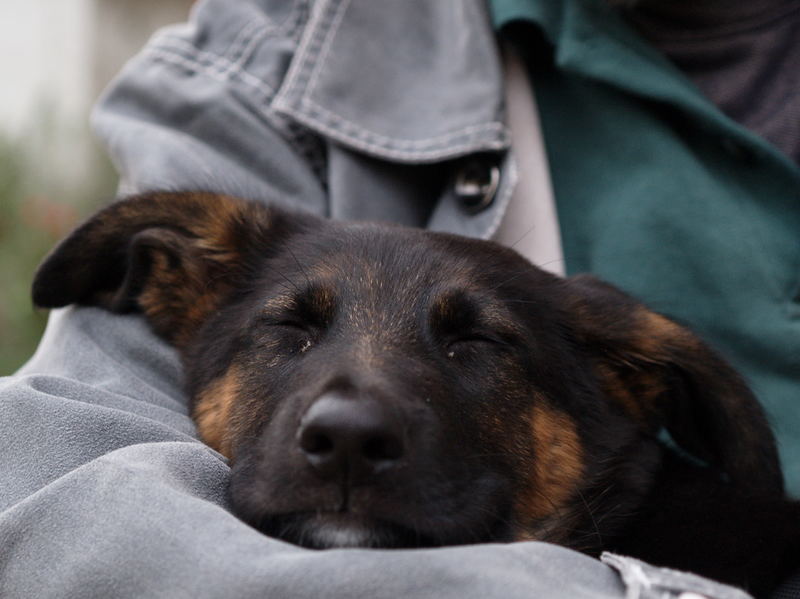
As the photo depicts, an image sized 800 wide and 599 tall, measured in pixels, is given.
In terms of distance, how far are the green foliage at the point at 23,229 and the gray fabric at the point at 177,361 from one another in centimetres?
308

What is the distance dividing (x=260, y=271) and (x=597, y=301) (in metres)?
1.04

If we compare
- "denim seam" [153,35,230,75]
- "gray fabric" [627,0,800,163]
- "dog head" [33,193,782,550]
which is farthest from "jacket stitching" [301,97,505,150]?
"gray fabric" [627,0,800,163]

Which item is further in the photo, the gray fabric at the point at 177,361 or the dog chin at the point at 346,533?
the dog chin at the point at 346,533

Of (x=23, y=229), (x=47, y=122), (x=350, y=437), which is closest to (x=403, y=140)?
(x=350, y=437)

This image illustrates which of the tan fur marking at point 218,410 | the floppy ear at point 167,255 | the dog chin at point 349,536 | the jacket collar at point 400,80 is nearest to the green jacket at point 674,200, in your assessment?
Answer: the jacket collar at point 400,80

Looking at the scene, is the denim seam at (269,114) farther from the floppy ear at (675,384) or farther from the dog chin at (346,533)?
the dog chin at (346,533)

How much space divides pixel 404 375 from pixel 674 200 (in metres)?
1.59

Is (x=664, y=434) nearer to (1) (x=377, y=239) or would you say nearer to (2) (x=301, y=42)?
(1) (x=377, y=239)

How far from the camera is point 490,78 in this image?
135 inches

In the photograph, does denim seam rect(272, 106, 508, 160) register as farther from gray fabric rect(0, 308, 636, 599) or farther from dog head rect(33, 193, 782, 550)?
gray fabric rect(0, 308, 636, 599)

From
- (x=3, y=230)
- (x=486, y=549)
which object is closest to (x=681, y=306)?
(x=486, y=549)

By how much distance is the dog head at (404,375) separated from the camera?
6.53ft

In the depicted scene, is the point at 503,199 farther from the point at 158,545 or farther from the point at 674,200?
the point at 158,545

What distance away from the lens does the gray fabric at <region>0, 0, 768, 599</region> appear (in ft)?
5.41
